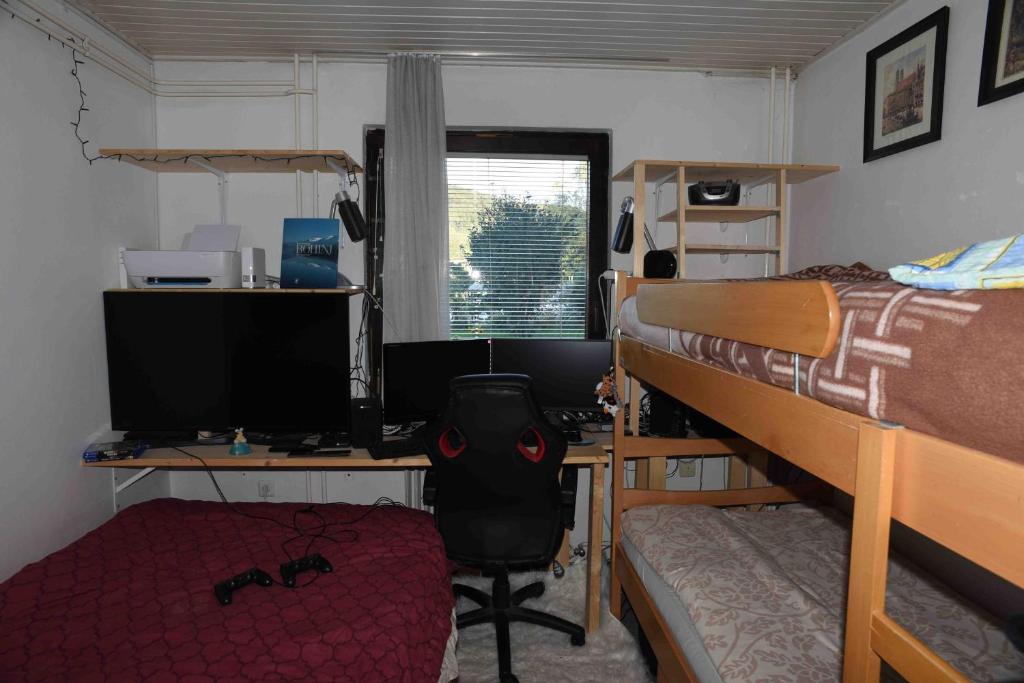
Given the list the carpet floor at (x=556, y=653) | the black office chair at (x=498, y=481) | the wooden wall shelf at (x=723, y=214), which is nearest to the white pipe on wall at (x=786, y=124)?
the wooden wall shelf at (x=723, y=214)

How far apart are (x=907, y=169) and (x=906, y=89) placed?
1.02ft

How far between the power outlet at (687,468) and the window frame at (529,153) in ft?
2.71

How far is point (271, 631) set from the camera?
1.44 m

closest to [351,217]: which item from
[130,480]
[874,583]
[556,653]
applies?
[130,480]

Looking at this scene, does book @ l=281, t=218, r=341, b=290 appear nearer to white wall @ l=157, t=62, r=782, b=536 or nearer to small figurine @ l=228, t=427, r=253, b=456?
white wall @ l=157, t=62, r=782, b=536

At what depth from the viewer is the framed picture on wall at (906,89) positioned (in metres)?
2.04

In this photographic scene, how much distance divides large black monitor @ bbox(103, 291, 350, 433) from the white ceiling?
116cm

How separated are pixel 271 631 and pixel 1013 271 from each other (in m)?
1.66

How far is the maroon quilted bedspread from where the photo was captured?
1315 millimetres

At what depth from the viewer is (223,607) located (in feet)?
5.08

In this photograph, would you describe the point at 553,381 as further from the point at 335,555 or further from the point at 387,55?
the point at 387,55

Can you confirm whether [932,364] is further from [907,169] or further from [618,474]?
[907,169]

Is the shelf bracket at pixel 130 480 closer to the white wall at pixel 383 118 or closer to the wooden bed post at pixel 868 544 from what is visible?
the white wall at pixel 383 118

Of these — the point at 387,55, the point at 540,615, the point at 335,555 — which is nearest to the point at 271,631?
the point at 335,555
